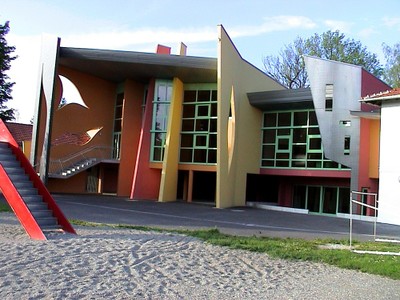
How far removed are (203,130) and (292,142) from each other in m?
5.43

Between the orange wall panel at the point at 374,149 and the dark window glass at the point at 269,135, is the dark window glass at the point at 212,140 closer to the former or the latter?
the dark window glass at the point at 269,135

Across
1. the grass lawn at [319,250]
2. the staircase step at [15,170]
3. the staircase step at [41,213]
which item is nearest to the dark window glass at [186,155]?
the grass lawn at [319,250]

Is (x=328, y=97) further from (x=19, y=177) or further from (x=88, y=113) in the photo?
(x=19, y=177)

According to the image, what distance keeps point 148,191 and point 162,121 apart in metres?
4.46

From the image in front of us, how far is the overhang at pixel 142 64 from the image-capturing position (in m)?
24.8

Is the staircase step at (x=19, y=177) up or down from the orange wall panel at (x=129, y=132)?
down

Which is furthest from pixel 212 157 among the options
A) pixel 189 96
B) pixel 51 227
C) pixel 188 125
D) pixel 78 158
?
pixel 51 227

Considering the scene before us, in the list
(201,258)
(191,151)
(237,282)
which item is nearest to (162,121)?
(191,151)

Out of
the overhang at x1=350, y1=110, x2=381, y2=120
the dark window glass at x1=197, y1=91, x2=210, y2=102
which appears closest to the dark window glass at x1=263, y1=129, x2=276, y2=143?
the dark window glass at x1=197, y1=91, x2=210, y2=102

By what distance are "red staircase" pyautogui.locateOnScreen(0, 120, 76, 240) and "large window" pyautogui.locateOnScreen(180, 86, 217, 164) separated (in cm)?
1576

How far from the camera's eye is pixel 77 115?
98.9 ft

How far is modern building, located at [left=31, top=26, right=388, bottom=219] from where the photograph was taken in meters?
24.1

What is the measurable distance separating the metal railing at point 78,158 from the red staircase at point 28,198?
16027 mm

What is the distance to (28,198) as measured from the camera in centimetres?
1097
